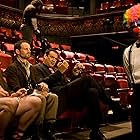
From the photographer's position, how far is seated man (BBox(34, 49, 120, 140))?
2713 mm

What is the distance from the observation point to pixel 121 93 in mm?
4191

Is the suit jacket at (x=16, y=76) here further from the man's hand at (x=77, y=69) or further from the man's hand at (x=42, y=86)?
the man's hand at (x=77, y=69)

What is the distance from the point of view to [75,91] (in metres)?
2.79

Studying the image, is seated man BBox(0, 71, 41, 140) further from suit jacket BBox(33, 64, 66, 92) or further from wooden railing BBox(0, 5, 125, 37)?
wooden railing BBox(0, 5, 125, 37)

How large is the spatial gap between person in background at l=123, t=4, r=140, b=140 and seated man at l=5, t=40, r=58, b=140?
611 millimetres

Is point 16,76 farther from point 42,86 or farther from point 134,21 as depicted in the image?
point 134,21

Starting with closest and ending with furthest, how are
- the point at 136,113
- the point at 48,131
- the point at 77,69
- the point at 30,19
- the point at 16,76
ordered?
1. the point at 136,113
2. the point at 48,131
3. the point at 16,76
4. the point at 77,69
5. the point at 30,19

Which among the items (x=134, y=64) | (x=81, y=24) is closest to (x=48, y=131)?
(x=134, y=64)

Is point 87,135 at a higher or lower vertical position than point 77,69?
lower

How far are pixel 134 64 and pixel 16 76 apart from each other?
0.96m

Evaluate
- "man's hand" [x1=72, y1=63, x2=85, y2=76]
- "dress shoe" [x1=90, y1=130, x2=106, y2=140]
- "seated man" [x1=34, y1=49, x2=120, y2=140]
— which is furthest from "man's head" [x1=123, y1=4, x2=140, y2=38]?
"man's hand" [x1=72, y1=63, x2=85, y2=76]

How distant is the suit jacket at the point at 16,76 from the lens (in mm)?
2445

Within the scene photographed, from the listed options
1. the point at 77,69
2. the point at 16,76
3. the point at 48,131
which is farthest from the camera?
the point at 77,69

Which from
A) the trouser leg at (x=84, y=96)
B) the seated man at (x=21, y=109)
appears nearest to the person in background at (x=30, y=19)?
the trouser leg at (x=84, y=96)
